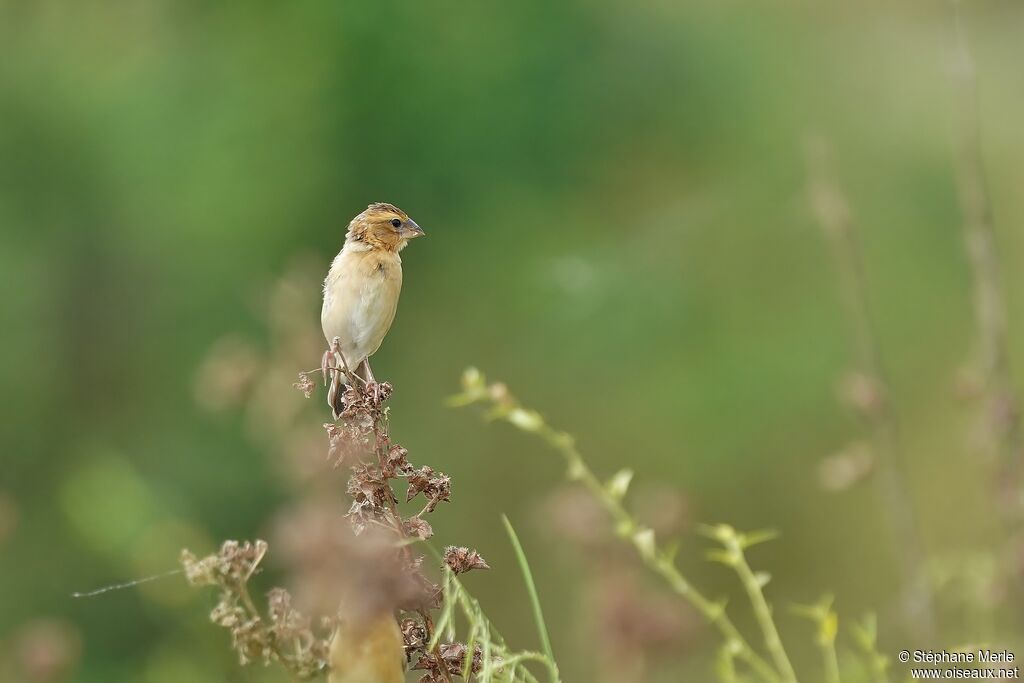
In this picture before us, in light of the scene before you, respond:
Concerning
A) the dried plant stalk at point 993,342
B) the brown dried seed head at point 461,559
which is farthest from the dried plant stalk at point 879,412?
the brown dried seed head at point 461,559

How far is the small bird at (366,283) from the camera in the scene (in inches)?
135

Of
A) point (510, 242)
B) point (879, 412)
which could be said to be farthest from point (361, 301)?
point (510, 242)

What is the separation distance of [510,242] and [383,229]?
5.04 m

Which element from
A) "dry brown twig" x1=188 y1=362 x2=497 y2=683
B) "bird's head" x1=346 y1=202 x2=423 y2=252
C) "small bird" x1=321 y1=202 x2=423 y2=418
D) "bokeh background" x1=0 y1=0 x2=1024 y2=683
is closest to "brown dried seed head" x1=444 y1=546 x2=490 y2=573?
"dry brown twig" x1=188 y1=362 x2=497 y2=683

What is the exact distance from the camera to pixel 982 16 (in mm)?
8562

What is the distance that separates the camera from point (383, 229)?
12.0 feet

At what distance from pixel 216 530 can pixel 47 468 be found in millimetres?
1120

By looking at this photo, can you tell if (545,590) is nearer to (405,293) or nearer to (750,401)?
(750,401)

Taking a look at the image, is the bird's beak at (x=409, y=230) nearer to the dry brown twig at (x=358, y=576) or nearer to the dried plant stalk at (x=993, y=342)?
the dried plant stalk at (x=993, y=342)

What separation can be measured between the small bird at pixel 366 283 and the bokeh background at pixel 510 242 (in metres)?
3.39

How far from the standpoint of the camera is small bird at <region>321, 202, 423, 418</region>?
344 centimetres

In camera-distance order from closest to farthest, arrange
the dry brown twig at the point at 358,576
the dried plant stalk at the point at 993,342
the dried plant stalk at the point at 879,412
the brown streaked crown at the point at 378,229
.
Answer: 1. the dry brown twig at the point at 358,576
2. the dried plant stalk at the point at 993,342
3. the dried plant stalk at the point at 879,412
4. the brown streaked crown at the point at 378,229

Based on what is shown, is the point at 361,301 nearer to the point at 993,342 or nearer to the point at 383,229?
the point at 383,229

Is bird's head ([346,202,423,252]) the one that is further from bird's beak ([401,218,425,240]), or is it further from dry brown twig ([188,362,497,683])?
dry brown twig ([188,362,497,683])
